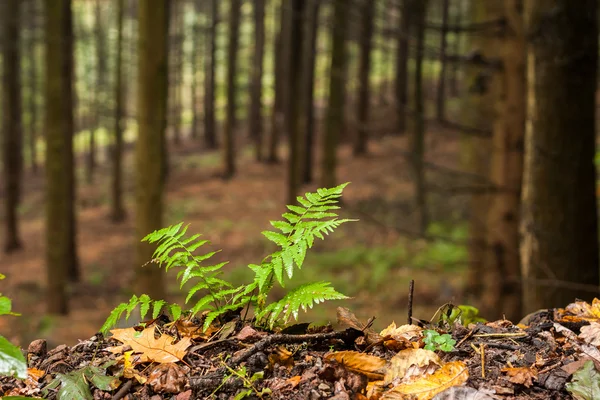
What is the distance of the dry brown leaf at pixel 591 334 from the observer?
2.30 meters

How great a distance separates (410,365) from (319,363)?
1.12 ft

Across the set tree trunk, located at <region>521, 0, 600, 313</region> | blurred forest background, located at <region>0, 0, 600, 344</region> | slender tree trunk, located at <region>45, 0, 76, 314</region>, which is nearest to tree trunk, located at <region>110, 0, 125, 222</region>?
blurred forest background, located at <region>0, 0, 600, 344</region>

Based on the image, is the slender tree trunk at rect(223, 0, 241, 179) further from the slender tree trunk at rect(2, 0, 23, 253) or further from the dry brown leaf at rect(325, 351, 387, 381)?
the dry brown leaf at rect(325, 351, 387, 381)

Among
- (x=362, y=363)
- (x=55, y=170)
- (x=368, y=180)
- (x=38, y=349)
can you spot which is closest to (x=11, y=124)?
(x=55, y=170)

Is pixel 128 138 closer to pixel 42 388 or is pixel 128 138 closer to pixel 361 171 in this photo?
pixel 361 171

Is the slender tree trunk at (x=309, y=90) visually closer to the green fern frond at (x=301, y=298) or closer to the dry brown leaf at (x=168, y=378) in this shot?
the green fern frond at (x=301, y=298)

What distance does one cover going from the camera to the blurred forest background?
4.74m

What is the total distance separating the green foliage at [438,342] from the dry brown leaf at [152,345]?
0.95m

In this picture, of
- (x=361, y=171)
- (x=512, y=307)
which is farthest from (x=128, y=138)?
(x=512, y=307)

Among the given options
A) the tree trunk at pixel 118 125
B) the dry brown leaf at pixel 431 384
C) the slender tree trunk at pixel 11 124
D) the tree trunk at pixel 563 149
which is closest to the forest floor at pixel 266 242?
the tree trunk at pixel 118 125

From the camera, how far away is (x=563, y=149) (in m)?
4.68

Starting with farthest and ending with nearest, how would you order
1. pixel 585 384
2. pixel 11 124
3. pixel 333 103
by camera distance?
1. pixel 11 124
2. pixel 333 103
3. pixel 585 384

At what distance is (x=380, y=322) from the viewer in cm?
1009

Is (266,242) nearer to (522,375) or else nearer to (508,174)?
(508,174)
